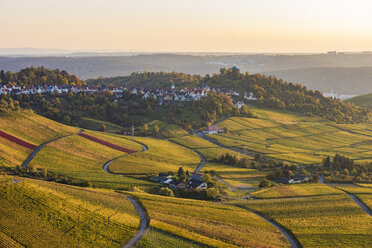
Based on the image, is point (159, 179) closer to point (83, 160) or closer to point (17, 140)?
point (83, 160)

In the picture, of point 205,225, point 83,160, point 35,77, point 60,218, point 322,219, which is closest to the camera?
point 60,218

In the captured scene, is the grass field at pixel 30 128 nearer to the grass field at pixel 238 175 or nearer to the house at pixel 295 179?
the grass field at pixel 238 175

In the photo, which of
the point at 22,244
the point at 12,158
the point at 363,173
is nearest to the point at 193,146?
the point at 363,173

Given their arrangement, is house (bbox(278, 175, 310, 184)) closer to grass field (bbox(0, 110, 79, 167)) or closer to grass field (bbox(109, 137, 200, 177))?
grass field (bbox(109, 137, 200, 177))

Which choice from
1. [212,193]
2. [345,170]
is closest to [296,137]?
[345,170]

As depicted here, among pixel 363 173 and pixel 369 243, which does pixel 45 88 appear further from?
pixel 369 243

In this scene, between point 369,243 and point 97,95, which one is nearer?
point 369,243
